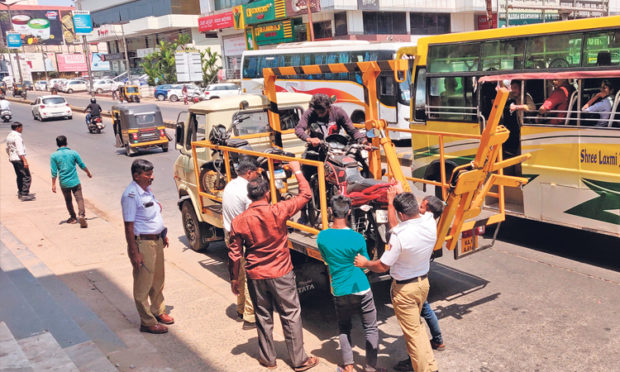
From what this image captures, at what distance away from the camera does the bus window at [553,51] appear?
8.43 m

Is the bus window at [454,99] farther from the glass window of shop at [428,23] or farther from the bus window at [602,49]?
the glass window of shop at [428,23]

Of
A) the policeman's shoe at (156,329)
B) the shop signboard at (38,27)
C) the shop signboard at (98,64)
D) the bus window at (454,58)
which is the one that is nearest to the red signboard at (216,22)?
the shop signboard at (98,64)

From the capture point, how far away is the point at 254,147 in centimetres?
869

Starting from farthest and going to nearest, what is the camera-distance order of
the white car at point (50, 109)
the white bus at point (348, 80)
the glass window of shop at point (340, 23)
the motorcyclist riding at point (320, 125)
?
1. the glass window of shop at point (340, 23)
2. the white car at point (50, 109)
3. the white bus at point (348, 80)
4. the motorcyclist riding at point (320, 125)

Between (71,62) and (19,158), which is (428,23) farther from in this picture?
(71,62)

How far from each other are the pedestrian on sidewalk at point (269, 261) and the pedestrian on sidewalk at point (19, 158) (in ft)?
33.8

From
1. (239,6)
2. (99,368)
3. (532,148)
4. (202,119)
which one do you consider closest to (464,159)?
(532,148)

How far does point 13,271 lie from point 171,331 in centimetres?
289

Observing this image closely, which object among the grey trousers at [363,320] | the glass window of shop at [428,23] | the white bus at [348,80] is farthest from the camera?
the glass window of shop at [428,23]

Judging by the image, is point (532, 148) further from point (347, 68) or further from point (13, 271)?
point (13, 271)

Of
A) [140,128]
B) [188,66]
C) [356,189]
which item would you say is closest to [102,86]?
[188,66]

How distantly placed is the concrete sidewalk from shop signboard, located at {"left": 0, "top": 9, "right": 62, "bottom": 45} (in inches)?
3817

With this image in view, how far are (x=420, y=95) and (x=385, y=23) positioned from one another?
30598 mm

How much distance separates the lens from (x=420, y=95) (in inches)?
428
